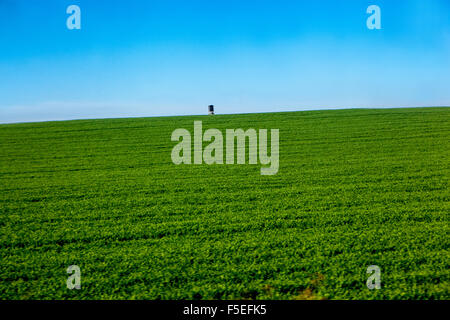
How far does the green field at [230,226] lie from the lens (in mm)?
3746

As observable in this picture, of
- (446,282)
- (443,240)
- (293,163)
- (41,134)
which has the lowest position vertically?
(446,282)

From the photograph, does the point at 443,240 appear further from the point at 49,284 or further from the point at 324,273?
the point at 49,284

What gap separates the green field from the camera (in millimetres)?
3746

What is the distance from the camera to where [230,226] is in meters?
5.36

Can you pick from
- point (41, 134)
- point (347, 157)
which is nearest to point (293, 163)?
Answer: point (347, 157)

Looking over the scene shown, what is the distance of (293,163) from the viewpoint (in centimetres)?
1030

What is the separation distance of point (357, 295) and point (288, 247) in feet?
4.17

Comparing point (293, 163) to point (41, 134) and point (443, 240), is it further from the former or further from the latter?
point (41, 134)

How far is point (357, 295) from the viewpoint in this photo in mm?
3475

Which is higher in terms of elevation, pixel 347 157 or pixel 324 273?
pixel 347 157

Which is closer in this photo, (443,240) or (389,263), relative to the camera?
(389,263)
